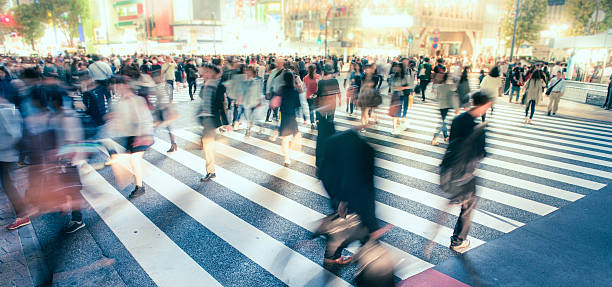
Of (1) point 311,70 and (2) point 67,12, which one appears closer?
(1) point 311,70

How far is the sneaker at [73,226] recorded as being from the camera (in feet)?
14.4

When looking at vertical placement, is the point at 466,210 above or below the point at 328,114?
below

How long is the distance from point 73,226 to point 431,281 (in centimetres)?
431

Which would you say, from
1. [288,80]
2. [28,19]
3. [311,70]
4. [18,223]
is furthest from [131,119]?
[28,19]

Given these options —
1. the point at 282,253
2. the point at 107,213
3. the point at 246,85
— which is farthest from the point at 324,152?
the point at 246,85

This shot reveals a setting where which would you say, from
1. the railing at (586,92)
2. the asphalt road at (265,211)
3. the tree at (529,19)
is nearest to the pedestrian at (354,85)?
the asphalt road at (265,211)

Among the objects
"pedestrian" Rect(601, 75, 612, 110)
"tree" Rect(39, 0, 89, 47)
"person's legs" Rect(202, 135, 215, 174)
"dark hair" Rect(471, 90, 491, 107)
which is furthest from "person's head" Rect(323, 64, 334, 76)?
"tree" Rect(39, 0, 89, 47)

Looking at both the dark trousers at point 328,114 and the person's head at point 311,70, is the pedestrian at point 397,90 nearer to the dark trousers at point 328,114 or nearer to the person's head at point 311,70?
the person's head at point 311,70

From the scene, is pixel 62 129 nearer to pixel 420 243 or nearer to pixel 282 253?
pixel 282 253

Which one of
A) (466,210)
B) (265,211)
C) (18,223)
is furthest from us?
(265,211)

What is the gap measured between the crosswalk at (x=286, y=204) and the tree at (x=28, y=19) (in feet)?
257

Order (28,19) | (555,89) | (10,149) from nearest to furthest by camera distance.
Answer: (10,149) → (555,89) → (28,19)

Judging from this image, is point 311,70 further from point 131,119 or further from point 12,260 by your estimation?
point 12,260

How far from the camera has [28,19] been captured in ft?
217
